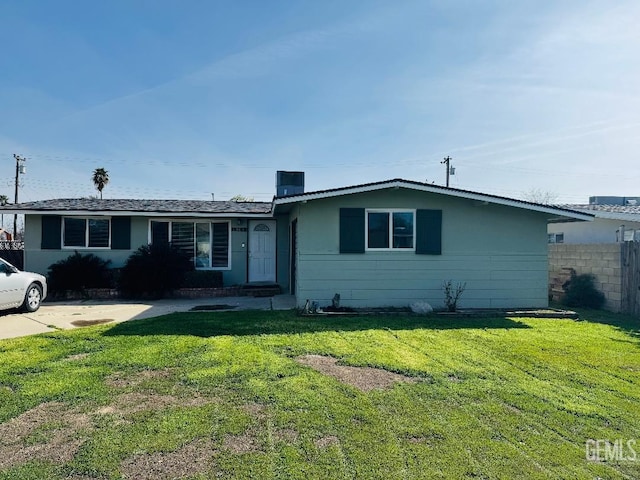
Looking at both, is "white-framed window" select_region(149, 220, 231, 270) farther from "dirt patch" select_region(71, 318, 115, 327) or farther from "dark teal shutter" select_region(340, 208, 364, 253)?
"dark teal shutter" select_region(340, 208, 364, 253)

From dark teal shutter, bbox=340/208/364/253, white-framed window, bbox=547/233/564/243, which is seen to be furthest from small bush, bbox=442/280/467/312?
white-framed window, bbox=547/233/564/243

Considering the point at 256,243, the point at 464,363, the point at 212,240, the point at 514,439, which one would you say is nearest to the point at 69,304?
the point at 212,240

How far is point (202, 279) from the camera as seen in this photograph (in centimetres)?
1322

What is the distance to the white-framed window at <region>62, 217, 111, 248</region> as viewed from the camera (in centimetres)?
1329

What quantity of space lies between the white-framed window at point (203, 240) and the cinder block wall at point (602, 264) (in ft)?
35.3

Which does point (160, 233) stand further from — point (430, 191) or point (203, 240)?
point (430, 191)

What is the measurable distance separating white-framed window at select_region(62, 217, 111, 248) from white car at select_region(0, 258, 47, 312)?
10.8ft

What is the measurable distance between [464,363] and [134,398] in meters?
4.09

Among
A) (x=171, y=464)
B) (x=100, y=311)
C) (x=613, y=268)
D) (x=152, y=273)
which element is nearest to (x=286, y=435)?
(x=171, y=464)

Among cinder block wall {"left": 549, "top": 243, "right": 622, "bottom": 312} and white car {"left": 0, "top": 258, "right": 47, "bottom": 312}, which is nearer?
white car {"left": 0, "top": 258, "right": 47, "bottom": 312}

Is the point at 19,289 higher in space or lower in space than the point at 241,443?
higher

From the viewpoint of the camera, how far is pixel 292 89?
1338 centimetres

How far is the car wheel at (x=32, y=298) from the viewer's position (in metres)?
9.66

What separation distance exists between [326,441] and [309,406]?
720 mm
